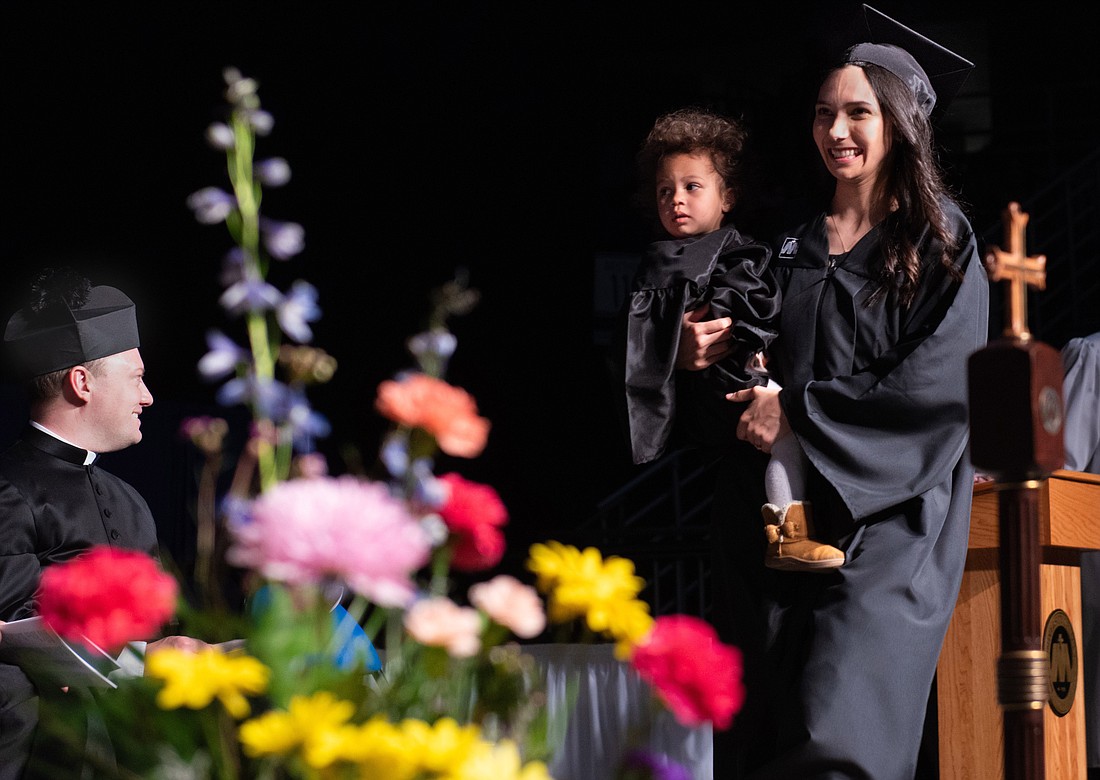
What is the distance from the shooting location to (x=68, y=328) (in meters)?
2.61

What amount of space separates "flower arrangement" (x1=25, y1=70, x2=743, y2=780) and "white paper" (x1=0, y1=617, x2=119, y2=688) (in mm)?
893

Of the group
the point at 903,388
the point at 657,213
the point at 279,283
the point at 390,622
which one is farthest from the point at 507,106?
the point at 390,622

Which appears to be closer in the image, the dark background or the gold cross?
the gold cross

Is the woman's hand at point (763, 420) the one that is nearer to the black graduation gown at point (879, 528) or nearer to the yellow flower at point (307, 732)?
the black graduation gown at point (879, 528)

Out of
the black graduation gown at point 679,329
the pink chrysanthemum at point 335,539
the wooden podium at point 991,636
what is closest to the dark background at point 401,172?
the black graduation gown at point 679,329

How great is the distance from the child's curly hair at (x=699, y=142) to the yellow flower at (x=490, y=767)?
1951 mm

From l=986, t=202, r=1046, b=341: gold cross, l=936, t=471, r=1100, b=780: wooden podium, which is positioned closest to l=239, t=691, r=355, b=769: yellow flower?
l=986, t=202, r=1046, b=341: gold cross

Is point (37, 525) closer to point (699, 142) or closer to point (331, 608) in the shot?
point (699, 142)

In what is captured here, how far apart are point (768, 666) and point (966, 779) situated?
0.40 meters

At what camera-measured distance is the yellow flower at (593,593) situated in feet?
3.07

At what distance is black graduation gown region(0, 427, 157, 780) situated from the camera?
2.41 metres

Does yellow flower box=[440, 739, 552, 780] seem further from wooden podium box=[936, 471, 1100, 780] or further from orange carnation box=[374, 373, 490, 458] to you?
wooden podium box=[936, 471, 1100, 780]

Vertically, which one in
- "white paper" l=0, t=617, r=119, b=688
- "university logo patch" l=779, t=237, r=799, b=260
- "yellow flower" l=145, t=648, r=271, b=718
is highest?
"university logo patch" l=779, t=237, r=799, b=260

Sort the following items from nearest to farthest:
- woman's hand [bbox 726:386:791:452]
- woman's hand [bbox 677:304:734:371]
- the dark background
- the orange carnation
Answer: the orange carnation < woman's hand [bbox 726:386:791:452] < woman's hand [bbox 677:304:734:371] < the dark background
